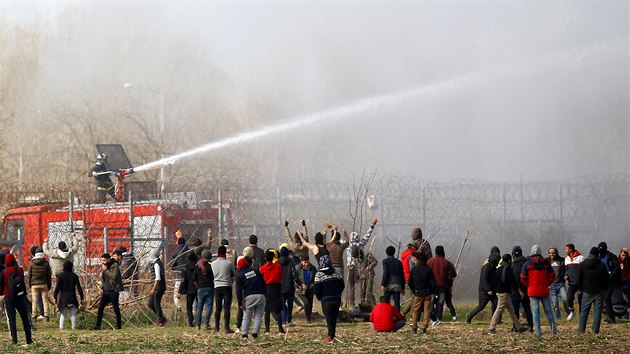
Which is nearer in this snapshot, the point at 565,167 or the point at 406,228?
the point at 406,228

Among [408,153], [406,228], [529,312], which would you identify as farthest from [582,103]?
[529,312]

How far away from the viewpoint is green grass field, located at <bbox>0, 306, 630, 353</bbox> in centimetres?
1694

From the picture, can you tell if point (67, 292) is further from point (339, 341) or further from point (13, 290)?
point (339, 341)

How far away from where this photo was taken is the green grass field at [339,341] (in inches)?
667

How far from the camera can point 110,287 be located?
21.4 meters

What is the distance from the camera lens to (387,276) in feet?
68.6

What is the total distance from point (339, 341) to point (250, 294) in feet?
5.49

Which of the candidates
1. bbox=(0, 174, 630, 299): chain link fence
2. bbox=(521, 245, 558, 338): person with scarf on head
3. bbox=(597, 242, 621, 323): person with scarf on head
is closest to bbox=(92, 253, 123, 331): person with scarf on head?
bbox=(0, 174, 630, 299): chain link fence

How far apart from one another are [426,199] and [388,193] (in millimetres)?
951

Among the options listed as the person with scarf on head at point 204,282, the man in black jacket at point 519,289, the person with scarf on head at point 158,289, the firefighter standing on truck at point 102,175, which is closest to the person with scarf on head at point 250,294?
the person with scarf on head at point 204,282

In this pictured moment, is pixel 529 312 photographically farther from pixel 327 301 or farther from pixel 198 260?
pixel 198 260

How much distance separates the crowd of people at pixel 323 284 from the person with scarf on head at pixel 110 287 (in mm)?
19

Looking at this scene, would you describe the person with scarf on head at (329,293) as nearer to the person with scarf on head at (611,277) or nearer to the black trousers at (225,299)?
→ the black trousers at (225,299)

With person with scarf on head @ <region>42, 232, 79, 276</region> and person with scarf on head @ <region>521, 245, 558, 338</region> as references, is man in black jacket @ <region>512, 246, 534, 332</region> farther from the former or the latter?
person with scarf on head @ <region>42, 232, 79, 276</region>
